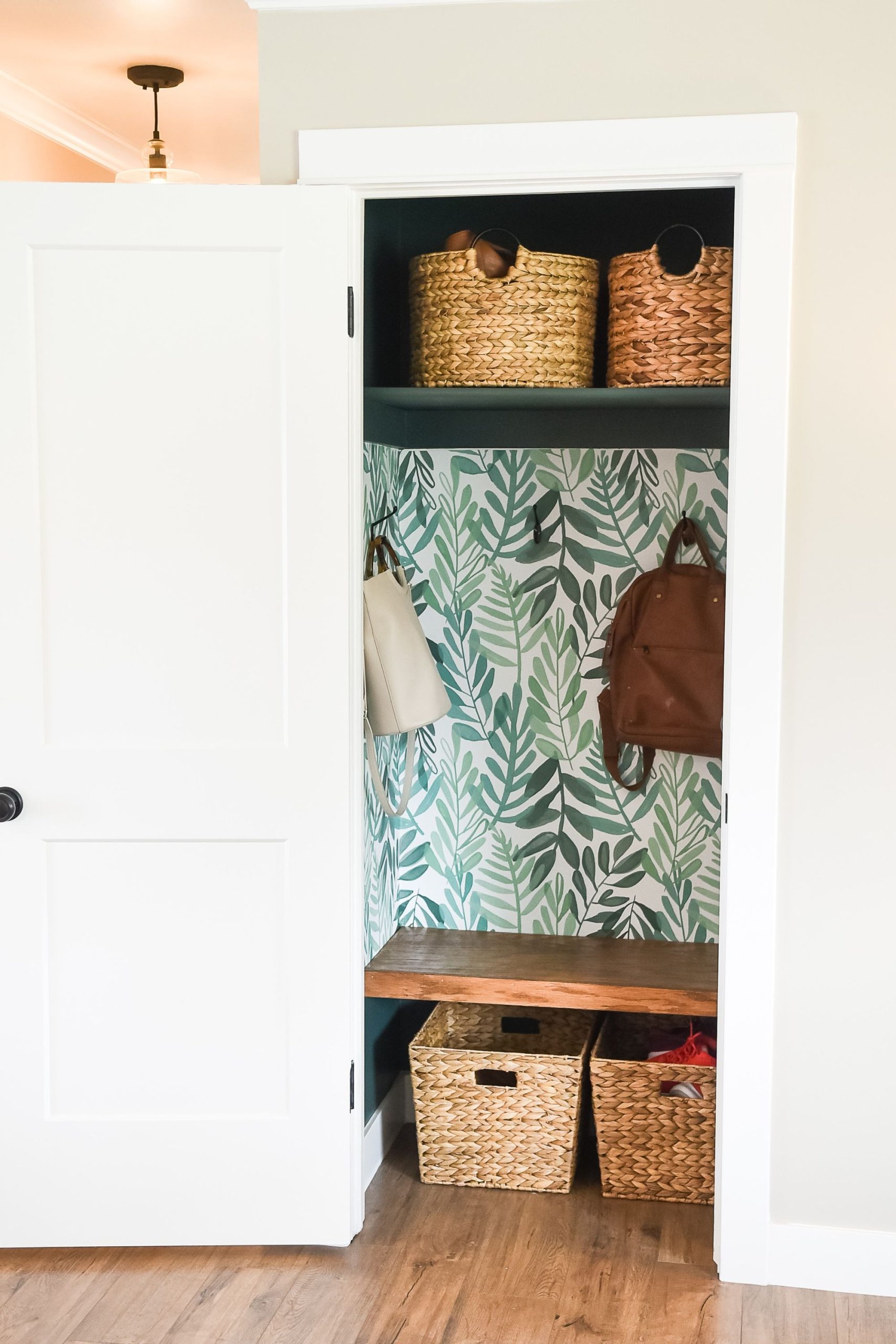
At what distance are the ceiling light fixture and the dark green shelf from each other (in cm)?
81

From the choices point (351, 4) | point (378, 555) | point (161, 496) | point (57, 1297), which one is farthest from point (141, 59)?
point (57, 1297)

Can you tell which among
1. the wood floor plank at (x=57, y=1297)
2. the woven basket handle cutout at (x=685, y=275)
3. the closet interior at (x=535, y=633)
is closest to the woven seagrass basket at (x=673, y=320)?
the woven basket handle cutout at (x=685, y=275)

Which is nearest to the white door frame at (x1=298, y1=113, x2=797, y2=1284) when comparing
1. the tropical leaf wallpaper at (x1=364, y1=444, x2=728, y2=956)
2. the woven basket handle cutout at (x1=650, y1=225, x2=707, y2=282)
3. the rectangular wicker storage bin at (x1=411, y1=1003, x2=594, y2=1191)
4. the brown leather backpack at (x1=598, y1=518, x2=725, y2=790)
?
the woven basket handle cutout at (x1=650, y1=225, x2=707, y2=282)

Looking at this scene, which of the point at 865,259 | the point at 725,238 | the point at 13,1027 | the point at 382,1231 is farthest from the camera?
the point at 725,238

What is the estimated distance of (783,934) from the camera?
2.39 metres

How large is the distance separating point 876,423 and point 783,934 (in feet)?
3.15

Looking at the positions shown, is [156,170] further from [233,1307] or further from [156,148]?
[233,1307]

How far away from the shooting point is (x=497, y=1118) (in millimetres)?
2832

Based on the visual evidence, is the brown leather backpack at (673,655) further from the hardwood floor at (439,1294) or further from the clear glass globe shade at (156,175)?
the clear glass globe shade at (156,175)

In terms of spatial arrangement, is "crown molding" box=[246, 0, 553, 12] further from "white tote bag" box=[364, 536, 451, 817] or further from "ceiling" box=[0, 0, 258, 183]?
"white tote bag" box=[364, 536, 451, 817]

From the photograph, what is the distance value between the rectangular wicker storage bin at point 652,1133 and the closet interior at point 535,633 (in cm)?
25

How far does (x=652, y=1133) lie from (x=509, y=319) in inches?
70.6

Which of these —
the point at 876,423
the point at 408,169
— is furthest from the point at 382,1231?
the point at 408,169

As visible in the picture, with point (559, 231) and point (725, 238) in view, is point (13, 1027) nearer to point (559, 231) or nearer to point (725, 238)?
point (559, 231)
